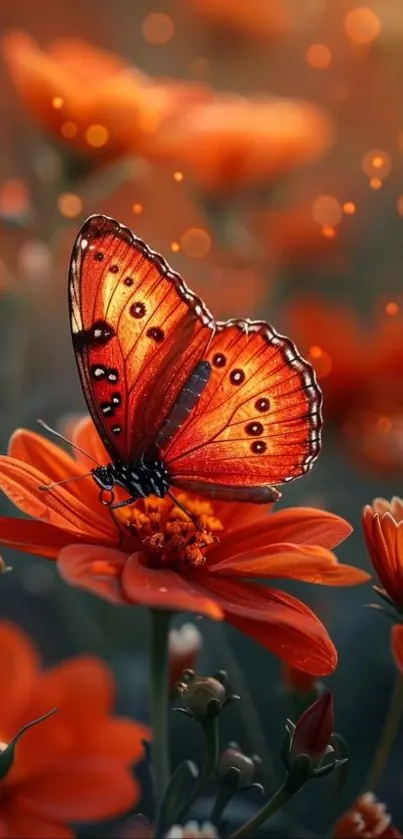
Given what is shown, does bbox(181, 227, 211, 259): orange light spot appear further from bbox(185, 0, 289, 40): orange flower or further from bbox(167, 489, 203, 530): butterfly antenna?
bbox(167, 489, 203, 530): butterfly antenna

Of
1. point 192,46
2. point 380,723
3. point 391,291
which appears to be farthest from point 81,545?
point 192,46

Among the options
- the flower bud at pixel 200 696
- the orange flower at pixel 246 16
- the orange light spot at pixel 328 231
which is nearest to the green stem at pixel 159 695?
the flower bud at pixel 200 696

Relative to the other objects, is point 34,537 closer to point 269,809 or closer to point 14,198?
point 269,809

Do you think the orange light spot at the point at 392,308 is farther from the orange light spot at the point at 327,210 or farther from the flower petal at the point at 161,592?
the flower petal at the point at 161,592

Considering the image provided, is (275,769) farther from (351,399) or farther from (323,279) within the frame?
(323,279)

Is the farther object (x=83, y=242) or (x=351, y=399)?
(x=351, y=399)

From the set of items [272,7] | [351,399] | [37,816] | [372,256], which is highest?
[272,7]

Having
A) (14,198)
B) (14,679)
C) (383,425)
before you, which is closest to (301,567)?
(14,679)
